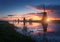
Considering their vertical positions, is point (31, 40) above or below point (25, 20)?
below

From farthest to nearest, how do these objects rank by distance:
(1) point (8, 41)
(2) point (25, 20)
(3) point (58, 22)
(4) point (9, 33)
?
1. (3) point (58, 22)
2. (2) point (25, 20)
3. (4) point (9, 33)
4. (1) point (8, 41)

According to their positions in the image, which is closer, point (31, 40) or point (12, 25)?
point (31, 40)

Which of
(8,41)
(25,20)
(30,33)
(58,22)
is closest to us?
(8,41)

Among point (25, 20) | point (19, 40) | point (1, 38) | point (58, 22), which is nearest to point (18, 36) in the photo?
point (19, 40)

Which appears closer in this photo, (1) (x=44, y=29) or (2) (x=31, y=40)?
(2) (x=31, y=40)

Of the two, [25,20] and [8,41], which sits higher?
[25,20]

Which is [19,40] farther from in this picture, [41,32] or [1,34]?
[41,32]

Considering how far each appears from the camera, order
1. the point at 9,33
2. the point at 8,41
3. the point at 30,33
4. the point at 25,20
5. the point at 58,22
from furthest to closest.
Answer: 1. the point at 58,22
2. the point at 25,20
3. the point at 30,33
4. the point at 9,33
5. the point at 8,41

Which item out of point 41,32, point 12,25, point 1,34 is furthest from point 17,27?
point 1,34

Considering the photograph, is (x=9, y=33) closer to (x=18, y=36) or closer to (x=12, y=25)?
(x=18, y=36)

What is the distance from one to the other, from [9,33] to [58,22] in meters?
5.91

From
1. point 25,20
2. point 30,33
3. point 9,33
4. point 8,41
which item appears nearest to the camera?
point 8,41

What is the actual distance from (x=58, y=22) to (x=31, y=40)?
4.70 meters

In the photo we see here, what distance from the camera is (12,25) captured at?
16641mm
